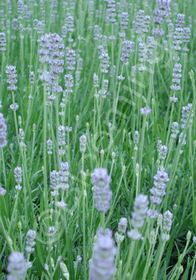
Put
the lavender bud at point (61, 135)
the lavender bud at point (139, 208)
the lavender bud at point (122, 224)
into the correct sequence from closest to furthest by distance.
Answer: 1. the lavender bud at point (139, 208)
2. the lavender bud at point (122, 224)
3. the lavender bud at point (61, 135)

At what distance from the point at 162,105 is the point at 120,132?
0.90 m

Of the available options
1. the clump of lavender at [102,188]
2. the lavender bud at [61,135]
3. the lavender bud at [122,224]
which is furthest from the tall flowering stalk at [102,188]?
the lavender bud at [61,135]

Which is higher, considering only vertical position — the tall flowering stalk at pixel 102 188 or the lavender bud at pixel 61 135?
the tall flowering stalk at pixel 102 188

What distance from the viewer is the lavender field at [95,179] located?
1.51 meters

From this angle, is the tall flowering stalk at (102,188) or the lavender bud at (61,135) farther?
the lavender bud at (61,135)

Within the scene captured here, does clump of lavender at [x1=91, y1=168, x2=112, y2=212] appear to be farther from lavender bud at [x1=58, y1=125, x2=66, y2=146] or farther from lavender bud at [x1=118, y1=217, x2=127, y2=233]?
lavender bud at [x1=58, y1=125, x2=66, y2=146]

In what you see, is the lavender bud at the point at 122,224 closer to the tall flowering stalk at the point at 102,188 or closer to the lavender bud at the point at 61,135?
the tall flowering stalk at the point at 102,188

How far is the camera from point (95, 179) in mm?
1267

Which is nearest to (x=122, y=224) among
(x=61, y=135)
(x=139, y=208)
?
(x=139, y=208)

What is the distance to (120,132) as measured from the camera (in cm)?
289

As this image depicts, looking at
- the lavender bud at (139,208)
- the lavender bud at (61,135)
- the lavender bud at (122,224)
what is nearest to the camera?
the lavender bud at (139,208)

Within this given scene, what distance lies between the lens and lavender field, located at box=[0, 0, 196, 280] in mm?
1505

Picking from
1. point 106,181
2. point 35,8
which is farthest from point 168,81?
point 106,181

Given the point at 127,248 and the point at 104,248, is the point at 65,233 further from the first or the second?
the point at 104,248
